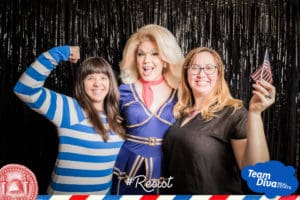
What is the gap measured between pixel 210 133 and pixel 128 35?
809 millimetres

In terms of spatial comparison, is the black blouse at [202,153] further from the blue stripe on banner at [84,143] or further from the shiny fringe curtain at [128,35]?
the blue stripe on banner at [84,143]

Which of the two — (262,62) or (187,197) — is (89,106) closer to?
(187,197)

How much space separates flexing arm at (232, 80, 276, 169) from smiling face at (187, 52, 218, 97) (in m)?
0.28

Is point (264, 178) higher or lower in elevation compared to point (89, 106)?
lower

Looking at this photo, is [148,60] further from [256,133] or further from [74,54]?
[256,133]

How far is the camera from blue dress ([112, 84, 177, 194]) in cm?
269

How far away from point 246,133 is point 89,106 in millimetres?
998

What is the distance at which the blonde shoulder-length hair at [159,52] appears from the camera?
274cm

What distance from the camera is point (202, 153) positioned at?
8.77 feet

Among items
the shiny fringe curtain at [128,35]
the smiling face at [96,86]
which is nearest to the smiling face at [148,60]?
the shiny fringe curtain at [128,35]

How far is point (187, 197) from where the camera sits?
271cm

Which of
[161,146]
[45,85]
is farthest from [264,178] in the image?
[45,85]

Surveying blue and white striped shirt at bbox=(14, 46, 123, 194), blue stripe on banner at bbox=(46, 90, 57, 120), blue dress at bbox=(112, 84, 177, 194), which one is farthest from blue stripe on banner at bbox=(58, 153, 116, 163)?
blue stripe on banner at bbox=(46, 90, 57, 120)

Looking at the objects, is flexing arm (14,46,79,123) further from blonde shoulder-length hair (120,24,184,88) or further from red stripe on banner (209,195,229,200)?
red stripe on banner (209,195,229,200)
